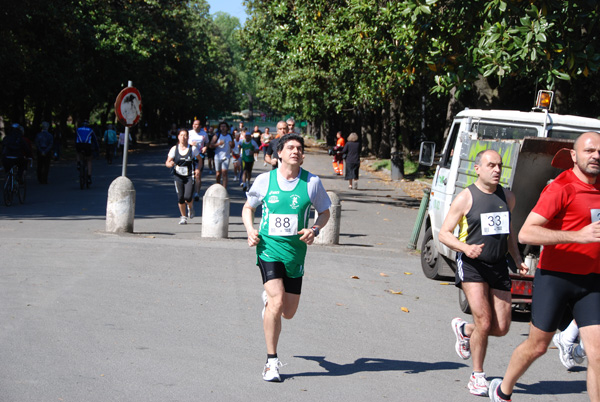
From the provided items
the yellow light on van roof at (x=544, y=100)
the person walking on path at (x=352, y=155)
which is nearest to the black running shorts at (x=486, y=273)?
the yellow light on van roof at (x=544, y=100)

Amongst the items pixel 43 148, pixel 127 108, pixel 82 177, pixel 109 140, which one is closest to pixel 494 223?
pixel 127 108

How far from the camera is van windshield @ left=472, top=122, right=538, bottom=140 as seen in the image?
390 inches

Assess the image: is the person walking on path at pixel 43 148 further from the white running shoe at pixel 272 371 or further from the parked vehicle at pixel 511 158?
the white running shoe at pixel 272 371

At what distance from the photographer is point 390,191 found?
2838cm

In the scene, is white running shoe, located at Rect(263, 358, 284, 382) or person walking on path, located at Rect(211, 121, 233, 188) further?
person walking on path, located at Rect(211, 121, 233, 188)

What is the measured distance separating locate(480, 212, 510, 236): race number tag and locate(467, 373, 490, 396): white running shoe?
3.47ft

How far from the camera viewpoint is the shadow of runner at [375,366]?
20.9 feet

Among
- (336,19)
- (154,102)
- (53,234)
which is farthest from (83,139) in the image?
(154,102)

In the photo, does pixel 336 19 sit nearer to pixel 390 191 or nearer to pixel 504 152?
pixel 390 191

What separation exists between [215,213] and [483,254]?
8.45 m

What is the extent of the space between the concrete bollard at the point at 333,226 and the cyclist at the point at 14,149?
8826mm

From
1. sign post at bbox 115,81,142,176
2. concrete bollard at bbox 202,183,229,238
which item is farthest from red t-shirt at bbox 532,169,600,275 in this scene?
sign post at bbox 115,81,142,176

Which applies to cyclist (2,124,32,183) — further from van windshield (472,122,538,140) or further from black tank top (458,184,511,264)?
black tank top (458,184,511,264)

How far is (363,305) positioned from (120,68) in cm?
3880
